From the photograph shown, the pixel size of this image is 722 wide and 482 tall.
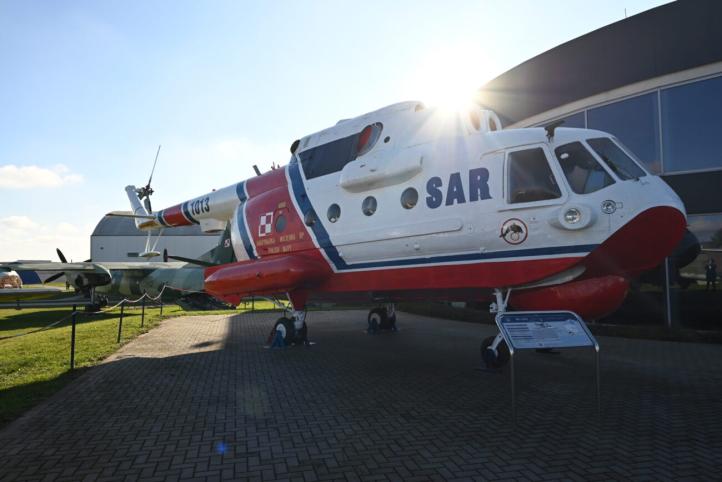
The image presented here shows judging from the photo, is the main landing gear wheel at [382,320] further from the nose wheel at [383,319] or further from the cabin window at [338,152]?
the cabin window at [338,152]

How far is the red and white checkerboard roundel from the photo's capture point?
36.1 feet

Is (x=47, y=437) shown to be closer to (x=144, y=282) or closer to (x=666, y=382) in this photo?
(x=666, y=382)

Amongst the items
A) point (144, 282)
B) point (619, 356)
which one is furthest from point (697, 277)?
point (144, 282)

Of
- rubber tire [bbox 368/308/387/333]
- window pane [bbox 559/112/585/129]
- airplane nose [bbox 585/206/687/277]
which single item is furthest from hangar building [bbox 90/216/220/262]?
airplane nose [bbox 585/206/687/277]

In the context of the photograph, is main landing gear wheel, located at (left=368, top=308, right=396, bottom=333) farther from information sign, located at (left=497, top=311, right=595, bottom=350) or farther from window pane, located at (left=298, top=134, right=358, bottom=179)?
information sign, located at (left=497, top=311, right=595, bottom=350)

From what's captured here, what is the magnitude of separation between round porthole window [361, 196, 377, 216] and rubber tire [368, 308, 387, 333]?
5759 mm

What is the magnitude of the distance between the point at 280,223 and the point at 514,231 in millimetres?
5670

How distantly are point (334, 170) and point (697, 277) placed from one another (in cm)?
969

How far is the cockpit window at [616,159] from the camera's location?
6.67 m

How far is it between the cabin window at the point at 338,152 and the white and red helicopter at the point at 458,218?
3 cm

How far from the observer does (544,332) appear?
18.1ft

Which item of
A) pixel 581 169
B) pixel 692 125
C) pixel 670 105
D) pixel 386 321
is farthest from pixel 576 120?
pixel 386 321

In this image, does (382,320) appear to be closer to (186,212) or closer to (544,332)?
(186,212)

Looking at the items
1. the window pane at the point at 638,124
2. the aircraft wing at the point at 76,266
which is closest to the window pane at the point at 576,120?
the window pane at the point at 638,124
